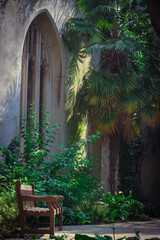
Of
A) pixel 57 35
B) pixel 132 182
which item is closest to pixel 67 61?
pixel 57 35

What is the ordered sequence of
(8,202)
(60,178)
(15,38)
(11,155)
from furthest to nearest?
(15,38) → (60,178) → (11,155) → (8,202)

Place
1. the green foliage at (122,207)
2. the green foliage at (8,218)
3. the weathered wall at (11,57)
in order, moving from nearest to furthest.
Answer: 1. the green foliage at (8,218)
2. the weathered wall at (11,57)
3. the green foliage at (122,207)

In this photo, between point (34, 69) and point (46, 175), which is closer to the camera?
point (46, 175)

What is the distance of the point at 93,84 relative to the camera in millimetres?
10922

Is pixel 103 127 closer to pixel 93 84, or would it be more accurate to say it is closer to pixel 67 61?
pixel 93 84

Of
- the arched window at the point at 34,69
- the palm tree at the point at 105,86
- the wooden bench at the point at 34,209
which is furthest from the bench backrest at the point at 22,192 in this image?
the palm tree at the point at 105,86

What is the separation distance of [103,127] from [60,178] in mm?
3591

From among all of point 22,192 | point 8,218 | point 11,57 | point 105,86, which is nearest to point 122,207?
point 105,86

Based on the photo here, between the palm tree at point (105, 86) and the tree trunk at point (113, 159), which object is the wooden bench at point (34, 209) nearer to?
the palm tree at point (105, 86)

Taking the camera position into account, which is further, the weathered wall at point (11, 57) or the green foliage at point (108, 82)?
the green foliage at point (108, 82)

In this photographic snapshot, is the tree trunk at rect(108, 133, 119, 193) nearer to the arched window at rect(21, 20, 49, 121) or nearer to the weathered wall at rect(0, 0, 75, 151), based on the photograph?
the arched window at rect(21, 20, 49, 121)

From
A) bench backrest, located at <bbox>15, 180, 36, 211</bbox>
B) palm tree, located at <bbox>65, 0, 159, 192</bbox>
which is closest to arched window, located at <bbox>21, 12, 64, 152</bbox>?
palm tree, located at <bbox>65, 0, 159, 192</bbox>

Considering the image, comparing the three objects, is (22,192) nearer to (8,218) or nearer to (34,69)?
(8,218)

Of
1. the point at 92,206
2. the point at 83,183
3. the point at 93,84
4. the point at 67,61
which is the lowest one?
the point at 92,206
